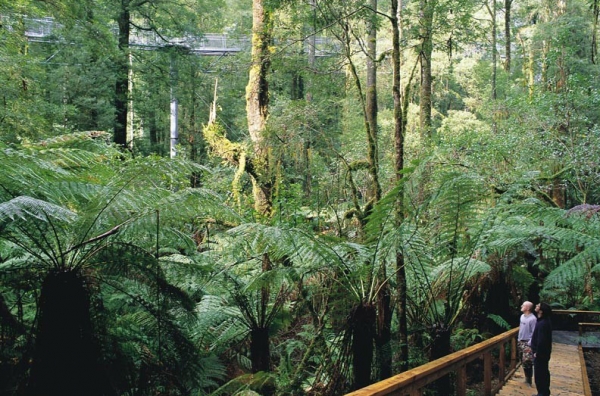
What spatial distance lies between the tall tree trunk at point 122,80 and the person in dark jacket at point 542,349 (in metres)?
11.0

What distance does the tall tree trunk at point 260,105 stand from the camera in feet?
25.9

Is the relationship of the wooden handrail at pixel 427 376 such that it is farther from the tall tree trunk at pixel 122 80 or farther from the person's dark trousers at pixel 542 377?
the tall tree trunk at pixel 122 80

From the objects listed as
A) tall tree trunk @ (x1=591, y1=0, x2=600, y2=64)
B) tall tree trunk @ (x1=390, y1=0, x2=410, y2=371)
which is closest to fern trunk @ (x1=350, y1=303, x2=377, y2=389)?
tall tree trunk @ (x1=390, y1=0, x2=410, y2=371)

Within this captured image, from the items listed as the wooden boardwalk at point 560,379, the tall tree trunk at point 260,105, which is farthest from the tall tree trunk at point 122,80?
the wooden boardwalk at point 560,379

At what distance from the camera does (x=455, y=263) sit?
531 cm

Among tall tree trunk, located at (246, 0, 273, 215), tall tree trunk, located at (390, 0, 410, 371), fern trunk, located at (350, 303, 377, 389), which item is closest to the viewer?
fern trunk, located at (350, 303, 377, 389)

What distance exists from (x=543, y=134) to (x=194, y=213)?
930 cm

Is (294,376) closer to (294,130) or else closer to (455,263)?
(455,263)

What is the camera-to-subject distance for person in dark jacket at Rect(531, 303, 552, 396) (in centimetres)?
521

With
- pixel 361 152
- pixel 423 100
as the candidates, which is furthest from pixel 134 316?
pixel 423 100

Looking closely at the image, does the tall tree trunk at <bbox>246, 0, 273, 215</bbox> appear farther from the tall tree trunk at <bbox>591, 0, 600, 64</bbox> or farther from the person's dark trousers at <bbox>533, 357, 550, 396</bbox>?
the person's dark trousers at <bbox>533, 357, 550, 396</bbox>

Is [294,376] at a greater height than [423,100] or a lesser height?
lesser

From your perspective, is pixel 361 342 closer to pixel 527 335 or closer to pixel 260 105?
pixel 527 335

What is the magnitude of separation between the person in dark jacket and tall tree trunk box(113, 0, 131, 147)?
1104cm
